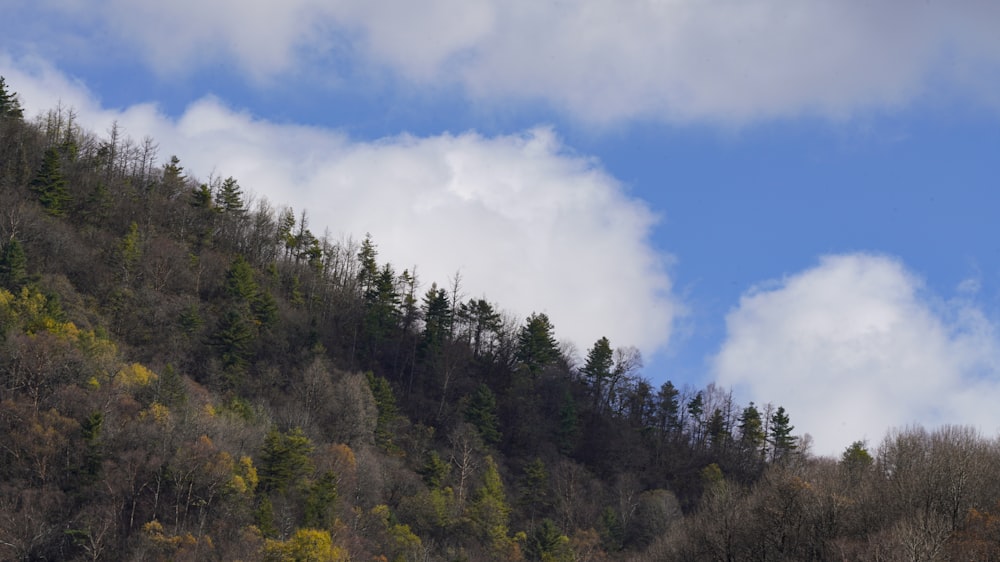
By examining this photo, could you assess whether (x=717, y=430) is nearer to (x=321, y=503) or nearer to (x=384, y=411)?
(x=384, y=411)

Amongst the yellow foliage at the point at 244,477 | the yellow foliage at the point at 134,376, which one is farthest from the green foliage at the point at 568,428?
the yellow foliage at the point at 134,376

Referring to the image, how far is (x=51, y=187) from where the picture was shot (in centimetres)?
8956

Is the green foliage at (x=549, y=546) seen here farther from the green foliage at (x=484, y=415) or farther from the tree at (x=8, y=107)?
the tree at (x=8, y=107)

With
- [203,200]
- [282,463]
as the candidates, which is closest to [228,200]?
[203,200]

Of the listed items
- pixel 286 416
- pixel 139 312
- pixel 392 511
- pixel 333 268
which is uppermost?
pixel 333 268

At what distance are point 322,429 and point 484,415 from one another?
66.3 feet

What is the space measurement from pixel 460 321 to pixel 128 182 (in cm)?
4160

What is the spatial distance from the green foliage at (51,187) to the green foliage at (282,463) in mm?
37423

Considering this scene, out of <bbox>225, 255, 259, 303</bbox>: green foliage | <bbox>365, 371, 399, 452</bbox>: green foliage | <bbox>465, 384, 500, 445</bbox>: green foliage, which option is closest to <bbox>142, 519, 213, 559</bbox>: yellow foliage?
<bbox>365, 371, 399, 452</bbox>: green foliage

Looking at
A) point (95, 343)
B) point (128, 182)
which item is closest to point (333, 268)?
point (128, 182)

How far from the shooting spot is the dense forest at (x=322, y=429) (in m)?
58.3

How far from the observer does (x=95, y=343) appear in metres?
72.6

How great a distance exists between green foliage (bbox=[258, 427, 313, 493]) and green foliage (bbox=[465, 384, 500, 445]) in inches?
1096

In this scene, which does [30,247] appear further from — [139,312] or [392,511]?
[392,511]
